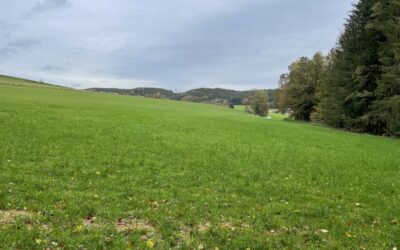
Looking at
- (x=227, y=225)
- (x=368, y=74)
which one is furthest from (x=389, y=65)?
(x=227, y=225)

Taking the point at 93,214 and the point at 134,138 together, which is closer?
the point at 93,214

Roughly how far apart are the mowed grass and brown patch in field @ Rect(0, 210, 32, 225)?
2 centimetres

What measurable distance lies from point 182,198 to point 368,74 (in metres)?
46.7

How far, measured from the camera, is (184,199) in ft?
39.3

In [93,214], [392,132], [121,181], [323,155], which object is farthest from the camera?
[392,132]

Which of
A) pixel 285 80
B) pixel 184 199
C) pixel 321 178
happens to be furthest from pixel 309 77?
pixel 184 199

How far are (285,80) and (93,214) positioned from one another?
95883 millimetres

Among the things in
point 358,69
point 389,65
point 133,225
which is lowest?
point 133,225

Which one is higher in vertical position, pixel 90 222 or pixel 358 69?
pixel 358 69

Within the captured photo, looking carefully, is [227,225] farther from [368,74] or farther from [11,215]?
[368,74]

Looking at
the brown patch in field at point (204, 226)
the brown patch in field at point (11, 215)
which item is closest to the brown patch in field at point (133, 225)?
the brown patch in field at point (204, 226)

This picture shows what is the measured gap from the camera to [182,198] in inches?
476

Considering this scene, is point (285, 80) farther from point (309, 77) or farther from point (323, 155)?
point (323, 155)

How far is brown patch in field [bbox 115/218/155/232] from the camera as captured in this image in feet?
30.2
